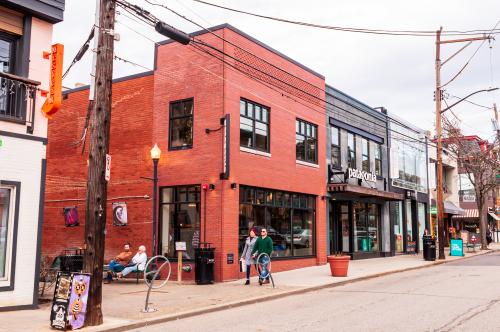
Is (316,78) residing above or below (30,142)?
above

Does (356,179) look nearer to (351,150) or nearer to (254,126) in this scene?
(351,150)

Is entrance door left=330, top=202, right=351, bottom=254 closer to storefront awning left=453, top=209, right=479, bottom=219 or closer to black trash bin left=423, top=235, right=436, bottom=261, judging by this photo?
black trash bin left=423, top=235, right=436, bottom=261

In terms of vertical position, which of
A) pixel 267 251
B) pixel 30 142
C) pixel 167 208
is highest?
pixel 30 142

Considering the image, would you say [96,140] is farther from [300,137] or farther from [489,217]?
[489,217]

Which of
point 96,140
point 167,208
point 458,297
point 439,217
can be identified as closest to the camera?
point 96,140

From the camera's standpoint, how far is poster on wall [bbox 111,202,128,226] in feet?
59.0

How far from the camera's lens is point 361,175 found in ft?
76.7

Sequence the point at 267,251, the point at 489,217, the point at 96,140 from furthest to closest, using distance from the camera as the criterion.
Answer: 1. the point at 489,217
2. the point at 267,251
3. the point at 96,140

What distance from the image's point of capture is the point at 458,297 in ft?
39.5

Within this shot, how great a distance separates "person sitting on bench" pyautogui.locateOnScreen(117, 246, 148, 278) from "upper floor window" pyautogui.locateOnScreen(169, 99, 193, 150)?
151 inches

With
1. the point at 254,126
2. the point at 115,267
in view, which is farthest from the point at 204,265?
the point at 254,126

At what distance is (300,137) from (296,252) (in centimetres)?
470

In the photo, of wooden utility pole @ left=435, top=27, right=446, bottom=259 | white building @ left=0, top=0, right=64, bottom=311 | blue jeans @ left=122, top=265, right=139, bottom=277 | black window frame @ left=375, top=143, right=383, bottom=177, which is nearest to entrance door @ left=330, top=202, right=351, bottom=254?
black window frame @ left=375, top=143, right=383, bottom=177

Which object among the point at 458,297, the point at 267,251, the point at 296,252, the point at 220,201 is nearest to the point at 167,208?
the point at 220,201
